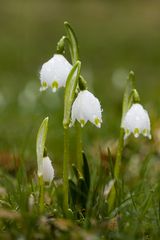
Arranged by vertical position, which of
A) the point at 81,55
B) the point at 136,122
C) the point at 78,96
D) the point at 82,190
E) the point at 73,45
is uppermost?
the point at 81,55

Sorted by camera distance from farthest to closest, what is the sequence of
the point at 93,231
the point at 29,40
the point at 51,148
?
the point at 29,40 < the point at 51,148 < the point at 93,231

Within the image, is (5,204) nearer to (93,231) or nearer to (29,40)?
(93,231)

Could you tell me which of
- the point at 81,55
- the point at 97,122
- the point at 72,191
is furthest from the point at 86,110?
the point at 81,55

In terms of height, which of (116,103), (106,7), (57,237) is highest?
(106,7)

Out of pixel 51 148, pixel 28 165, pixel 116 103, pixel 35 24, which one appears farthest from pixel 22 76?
pixel 35 24

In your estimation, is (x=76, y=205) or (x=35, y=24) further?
(x=35, y=24)

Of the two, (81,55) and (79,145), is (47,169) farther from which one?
(81,55)

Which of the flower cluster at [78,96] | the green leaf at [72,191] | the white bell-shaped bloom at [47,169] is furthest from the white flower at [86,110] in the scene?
the green leaf at [72,191]

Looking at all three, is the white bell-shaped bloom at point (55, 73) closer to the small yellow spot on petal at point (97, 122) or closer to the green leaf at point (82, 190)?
the small yellow spot on petal at point (97, 122)
